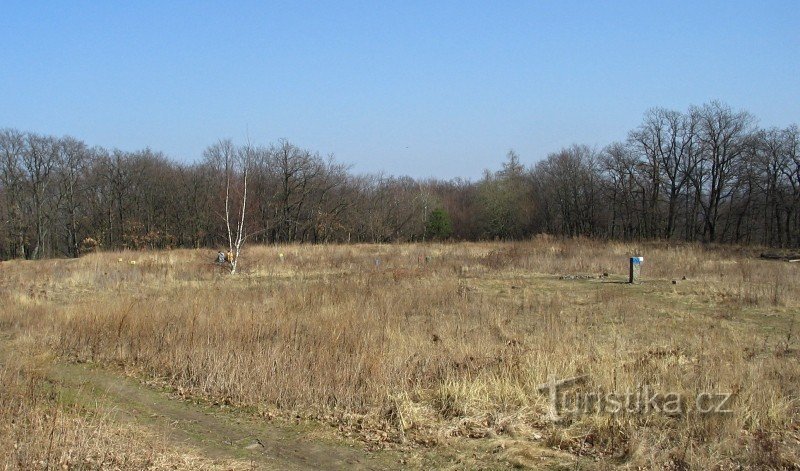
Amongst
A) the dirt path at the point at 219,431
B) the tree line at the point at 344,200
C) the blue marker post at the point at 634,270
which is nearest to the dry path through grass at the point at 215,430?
the dirt path at the point at 219,431

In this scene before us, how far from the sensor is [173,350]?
835cm

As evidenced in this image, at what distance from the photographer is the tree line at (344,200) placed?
44.9m

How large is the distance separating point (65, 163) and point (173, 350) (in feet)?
160

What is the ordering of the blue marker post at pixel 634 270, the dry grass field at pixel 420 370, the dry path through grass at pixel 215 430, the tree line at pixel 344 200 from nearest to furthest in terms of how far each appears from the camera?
the dry grass field at pixel 420 370 → the dry path through grass at pixel 215 430 → the blue marker post at pixel 634 270 → the tree line at pixel 344 200

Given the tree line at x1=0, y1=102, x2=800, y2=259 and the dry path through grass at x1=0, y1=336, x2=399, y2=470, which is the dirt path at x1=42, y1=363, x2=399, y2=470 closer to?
the dry path through grass at x1=0, y1=336, x2=399, y2=470

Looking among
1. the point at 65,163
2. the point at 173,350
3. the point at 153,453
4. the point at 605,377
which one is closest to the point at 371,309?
the point at 173,350

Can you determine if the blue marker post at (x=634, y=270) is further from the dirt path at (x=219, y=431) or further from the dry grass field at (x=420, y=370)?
the dirt path at (x=219, y=431)

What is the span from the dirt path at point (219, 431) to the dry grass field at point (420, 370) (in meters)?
0.07

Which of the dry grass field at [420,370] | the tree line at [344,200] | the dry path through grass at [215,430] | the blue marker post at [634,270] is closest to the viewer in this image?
the dry grass field at [420,370]

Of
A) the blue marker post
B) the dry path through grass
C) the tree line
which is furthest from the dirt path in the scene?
the tree line

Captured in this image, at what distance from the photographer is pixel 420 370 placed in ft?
23.6

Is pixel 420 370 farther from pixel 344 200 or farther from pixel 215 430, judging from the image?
pixel 344 200

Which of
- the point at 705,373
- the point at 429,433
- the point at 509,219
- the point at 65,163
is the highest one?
the point at 65,163

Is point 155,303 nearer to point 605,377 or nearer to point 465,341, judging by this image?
point 465,341
